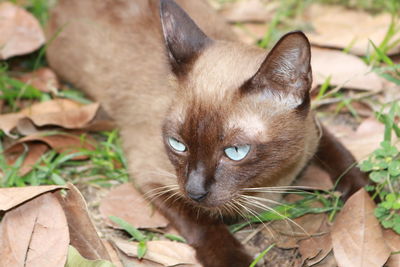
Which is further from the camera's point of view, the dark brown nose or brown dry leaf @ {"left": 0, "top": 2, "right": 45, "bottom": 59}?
brown dry leaf @ {"left": 0, "top": 2, "right": 45, "bottom": 59}

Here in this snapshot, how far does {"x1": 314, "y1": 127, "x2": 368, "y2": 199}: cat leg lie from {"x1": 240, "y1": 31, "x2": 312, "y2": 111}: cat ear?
0.76 metres

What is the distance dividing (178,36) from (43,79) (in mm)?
1766

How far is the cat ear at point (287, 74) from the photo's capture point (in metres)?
2.38

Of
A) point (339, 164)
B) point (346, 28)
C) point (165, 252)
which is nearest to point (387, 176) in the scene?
point (339, 164)

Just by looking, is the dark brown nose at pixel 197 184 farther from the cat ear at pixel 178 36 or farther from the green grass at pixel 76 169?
the green grass at pixel 76 169

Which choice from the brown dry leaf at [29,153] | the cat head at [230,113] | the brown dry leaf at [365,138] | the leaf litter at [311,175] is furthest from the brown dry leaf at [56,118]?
the brown dry leaf at [365,138]

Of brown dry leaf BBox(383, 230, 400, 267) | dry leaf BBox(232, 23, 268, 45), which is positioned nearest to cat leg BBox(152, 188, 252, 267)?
brown dry leaf BBox(383, 230, 400, 267)

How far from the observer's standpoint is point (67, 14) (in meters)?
4.02

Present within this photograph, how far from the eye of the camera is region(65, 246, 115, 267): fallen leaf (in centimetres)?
256

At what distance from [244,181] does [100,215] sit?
984 millimetres

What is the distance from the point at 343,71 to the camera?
387 cm

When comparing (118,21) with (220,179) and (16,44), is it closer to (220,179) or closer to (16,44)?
(16,44)

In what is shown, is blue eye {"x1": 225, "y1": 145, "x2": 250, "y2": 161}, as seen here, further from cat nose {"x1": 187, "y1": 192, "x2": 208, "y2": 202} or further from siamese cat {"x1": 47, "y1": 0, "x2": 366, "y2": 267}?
cat nose {"x1": 187, "y1": 192, "x2": 208, "y2": 202}

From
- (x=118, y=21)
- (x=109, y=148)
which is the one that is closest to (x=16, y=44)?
(x=118, y=21)
